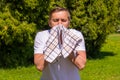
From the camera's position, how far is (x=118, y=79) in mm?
10484

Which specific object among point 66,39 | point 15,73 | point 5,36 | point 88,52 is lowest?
point 88,52

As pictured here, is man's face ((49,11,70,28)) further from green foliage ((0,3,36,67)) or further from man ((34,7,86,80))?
green foliage ((0,3,36,67))

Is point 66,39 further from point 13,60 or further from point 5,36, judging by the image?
point 13,60

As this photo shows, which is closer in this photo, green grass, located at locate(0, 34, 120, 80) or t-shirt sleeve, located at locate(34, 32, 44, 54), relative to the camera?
t-shirt sleeve, located at locate(34, 32, 44, 54)

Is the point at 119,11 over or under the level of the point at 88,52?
over

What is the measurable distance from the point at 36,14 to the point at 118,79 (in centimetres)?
346

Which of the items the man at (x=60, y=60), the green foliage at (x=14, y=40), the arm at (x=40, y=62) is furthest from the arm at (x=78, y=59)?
the green foliage at (x=14, y=40)

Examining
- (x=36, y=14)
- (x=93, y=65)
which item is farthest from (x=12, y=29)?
(x=93, y=65)

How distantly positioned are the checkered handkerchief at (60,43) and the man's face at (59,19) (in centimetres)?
7

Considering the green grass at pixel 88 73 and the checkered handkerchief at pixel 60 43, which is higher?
the checkered handkerchief at pixel 60 43

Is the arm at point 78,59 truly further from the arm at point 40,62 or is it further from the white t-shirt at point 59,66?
the arm at point 40,62

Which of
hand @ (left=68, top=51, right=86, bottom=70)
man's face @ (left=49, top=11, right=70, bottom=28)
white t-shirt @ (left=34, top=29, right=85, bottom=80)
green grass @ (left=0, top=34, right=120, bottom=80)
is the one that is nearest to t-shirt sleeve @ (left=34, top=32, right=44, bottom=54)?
white t-shirt @ (left=34, top=29, right=85, bottom=80)

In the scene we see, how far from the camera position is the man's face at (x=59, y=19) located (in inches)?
121

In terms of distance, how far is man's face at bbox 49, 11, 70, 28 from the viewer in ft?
10.1
